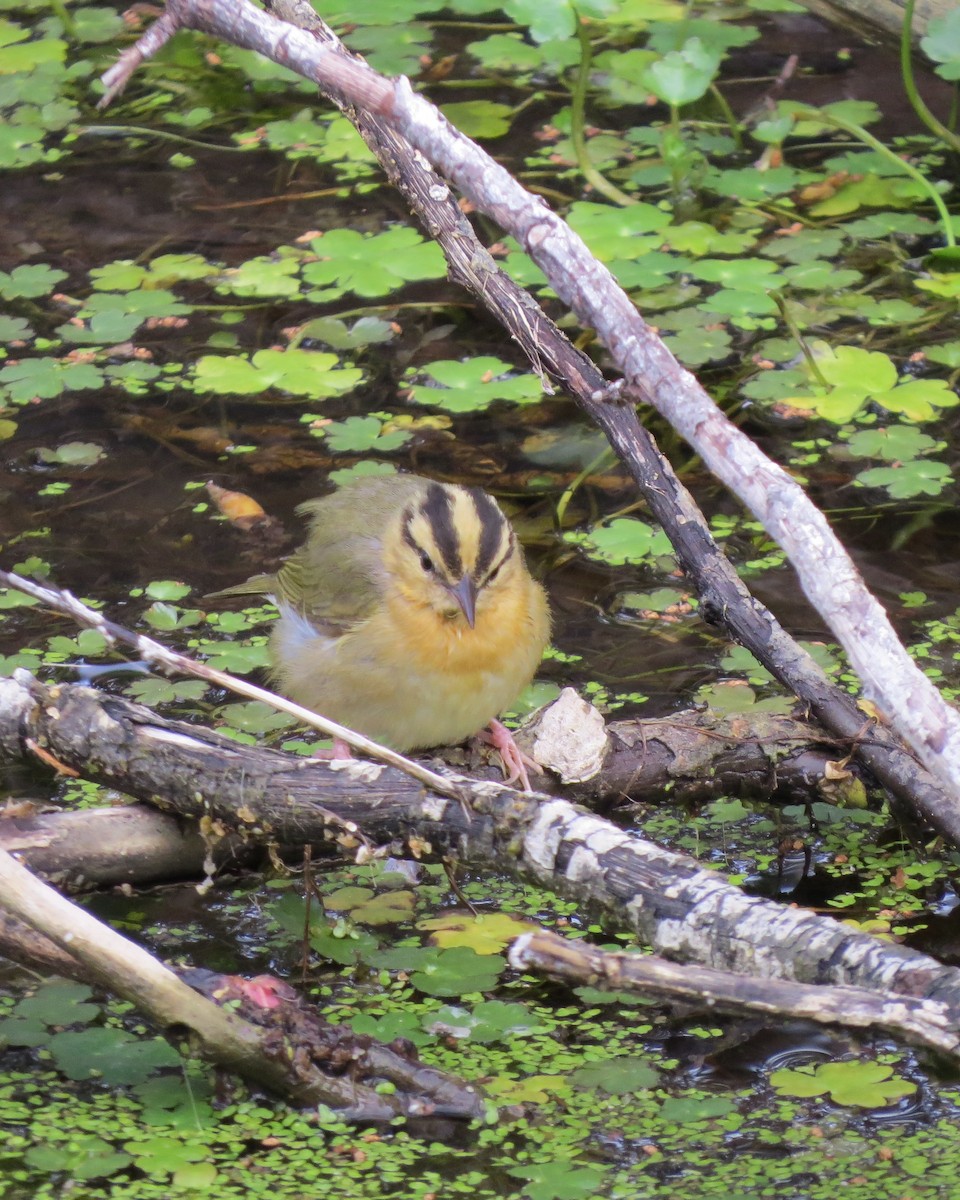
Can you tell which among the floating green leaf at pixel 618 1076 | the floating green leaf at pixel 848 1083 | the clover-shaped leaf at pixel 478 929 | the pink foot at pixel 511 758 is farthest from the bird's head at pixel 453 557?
the floating green leaf at pixel 848 1083

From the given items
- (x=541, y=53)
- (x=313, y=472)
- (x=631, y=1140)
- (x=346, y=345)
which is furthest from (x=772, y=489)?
(x=541, y=53)

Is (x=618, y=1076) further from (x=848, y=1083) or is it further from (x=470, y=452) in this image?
(x=470, y=452)

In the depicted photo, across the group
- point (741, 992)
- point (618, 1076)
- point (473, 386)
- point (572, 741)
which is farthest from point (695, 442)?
point (473, 386)

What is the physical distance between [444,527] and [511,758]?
644mm

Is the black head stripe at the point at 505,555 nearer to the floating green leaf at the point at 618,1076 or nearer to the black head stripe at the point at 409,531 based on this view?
the black head stripe at the point at 409,531

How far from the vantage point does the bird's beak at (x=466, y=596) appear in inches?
171

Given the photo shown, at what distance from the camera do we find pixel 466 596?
438 centimetres

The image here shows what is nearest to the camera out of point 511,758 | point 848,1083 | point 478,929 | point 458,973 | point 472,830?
A: point 472,830

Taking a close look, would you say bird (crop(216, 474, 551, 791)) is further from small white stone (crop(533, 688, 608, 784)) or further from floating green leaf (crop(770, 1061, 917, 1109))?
floating green leaf (crop(770, 1061, 917, 1109))

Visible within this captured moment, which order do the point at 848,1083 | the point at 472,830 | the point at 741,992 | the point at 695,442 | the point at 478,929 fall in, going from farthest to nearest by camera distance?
the point at 478,929 < the point at 848,1083 < the point at 472,830 < the point at 695,442 < the point at 741,992

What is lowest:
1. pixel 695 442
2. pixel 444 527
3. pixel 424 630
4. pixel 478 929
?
pixel 478 929

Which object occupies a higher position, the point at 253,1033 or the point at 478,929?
the point at 253,1033

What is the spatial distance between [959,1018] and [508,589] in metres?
2.15

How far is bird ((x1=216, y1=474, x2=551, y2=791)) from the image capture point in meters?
4.35
